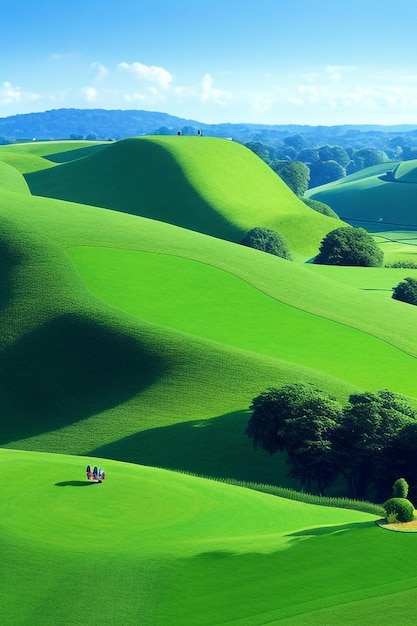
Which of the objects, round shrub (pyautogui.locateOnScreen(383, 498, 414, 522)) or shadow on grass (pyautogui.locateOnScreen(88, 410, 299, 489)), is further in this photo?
shadow on grass (pyautogui.locateOnScreen(88, 410, 299, 489))

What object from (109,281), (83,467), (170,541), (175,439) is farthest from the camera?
(109,281)

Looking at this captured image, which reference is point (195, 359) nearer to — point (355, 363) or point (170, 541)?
point (355, 363)

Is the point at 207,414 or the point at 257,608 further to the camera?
the point at 207,414

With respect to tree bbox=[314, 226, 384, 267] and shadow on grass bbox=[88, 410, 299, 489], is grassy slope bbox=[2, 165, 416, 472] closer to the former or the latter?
shadow on grass bbox=[88, 410, 299, 489]

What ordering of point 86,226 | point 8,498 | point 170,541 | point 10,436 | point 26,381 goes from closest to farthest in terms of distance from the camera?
point 170,541, point 8,498, point 10,436, point 26,381, point 86,226

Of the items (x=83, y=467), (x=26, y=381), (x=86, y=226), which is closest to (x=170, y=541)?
(x=83, y=467)

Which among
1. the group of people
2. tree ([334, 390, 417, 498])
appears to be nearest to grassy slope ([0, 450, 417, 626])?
the group of people

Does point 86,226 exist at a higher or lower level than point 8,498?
higher
